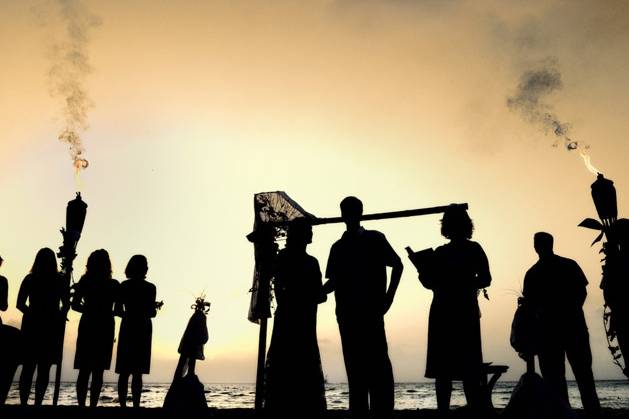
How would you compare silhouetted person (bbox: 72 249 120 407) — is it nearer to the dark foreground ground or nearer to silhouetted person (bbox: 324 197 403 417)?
the dark foreground ground

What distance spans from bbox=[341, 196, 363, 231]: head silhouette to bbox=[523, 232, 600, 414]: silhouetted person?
2.44 meters

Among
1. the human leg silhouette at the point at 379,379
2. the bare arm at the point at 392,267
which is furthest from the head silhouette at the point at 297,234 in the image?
the human leg silhouette at the point at 379,379

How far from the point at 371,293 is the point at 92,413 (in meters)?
3.78

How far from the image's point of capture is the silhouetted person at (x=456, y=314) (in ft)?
15.5

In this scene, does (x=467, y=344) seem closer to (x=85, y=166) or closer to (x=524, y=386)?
(x=524, y=386)

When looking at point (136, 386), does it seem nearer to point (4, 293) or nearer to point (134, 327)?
point (134, 327)

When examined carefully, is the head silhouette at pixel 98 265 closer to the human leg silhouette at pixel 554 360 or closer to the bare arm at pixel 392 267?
the bare arm at pixel 392 267

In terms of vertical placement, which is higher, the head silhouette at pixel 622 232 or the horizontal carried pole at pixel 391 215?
the horizontal carried pole at pixel 391 215

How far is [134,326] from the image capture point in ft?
23.2

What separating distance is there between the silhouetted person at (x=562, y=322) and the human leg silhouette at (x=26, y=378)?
6.95 m

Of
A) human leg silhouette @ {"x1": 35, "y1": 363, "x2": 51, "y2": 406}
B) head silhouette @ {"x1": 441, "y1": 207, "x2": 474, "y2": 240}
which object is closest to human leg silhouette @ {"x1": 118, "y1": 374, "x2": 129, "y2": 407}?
human leg silhouette @ {"x1": 35, "y1": 363, "x2": 51, "y2": 406}

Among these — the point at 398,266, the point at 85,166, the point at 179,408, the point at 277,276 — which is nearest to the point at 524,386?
the point at 398,266

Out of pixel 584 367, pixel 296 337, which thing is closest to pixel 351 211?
pixel 296 337

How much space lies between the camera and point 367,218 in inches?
232
